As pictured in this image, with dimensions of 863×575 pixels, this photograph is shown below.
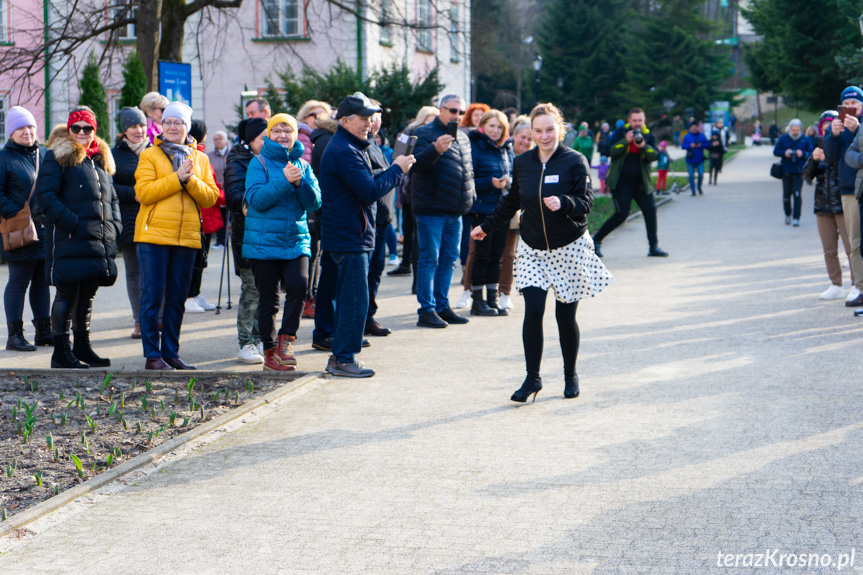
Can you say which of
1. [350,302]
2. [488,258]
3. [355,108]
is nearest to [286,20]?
[488,258]

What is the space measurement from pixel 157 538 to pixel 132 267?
5.26m

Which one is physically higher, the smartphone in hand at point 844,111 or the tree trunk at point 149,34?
the tree trunk at point 149,34

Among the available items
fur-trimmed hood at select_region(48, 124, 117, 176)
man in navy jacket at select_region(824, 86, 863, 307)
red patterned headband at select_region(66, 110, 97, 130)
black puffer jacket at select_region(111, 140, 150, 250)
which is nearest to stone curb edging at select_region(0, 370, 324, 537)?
fur-trimmed hood at select_region(48, 124, 117, 176)

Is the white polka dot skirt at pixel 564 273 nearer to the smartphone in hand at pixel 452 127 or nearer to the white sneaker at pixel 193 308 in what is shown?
the smartphone in hand at pixel 452 127

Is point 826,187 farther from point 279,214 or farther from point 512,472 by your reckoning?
point 512,472

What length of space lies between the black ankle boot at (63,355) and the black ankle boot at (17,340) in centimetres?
99

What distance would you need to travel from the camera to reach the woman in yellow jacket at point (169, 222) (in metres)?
7.62

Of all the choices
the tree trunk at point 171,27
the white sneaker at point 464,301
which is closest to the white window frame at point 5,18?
the tree trunk at point 171,27

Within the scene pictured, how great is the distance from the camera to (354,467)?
5.44 m

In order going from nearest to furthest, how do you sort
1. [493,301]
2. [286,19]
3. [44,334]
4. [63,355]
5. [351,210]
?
[351,210]
[63,355]
[44,334]
[493,301]
[286,19]

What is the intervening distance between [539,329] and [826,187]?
5.30 metres

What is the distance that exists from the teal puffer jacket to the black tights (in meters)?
1.75

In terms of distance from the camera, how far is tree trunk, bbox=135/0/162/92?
61.4 ft

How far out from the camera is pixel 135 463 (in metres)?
5.48
